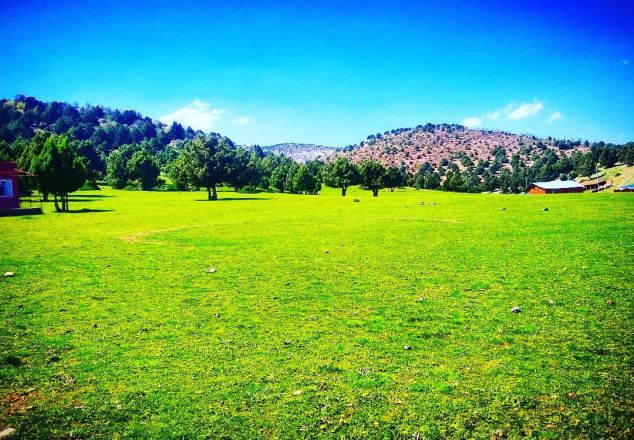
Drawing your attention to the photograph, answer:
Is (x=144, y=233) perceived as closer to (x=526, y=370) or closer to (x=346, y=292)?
(x=346, y=292)

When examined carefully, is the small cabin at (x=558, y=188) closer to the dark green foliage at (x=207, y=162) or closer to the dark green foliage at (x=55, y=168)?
the dark green foliage at (x=207, y=162)

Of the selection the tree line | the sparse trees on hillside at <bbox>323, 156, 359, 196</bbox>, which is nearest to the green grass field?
the tree line

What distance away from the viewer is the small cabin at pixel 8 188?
5372 centimetres

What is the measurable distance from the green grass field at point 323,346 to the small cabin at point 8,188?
146ft

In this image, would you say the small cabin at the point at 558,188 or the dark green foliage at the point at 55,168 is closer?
the dark green foliage at the point at 55,168

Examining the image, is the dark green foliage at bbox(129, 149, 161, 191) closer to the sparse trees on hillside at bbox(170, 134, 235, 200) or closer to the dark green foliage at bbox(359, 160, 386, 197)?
the sparse trees on hillside at bbox(170, 134, 235, 200)

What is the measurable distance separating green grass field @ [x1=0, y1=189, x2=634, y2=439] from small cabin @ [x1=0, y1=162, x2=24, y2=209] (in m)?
44.5

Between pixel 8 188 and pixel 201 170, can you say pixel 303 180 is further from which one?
pixel 8 188

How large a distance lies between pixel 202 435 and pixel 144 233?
28391 mm

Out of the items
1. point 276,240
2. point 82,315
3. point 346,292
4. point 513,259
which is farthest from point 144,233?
point 513,259

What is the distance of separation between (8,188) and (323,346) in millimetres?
62603

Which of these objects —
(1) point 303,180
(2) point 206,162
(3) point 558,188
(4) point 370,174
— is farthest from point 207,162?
(3) point 558,188

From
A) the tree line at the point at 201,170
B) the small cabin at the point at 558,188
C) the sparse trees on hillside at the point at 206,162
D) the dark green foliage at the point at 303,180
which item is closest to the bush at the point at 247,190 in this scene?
the tree line at the point at 201,170

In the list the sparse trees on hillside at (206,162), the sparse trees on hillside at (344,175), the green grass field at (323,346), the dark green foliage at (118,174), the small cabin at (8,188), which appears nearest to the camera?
the green grass field at (323,346)
